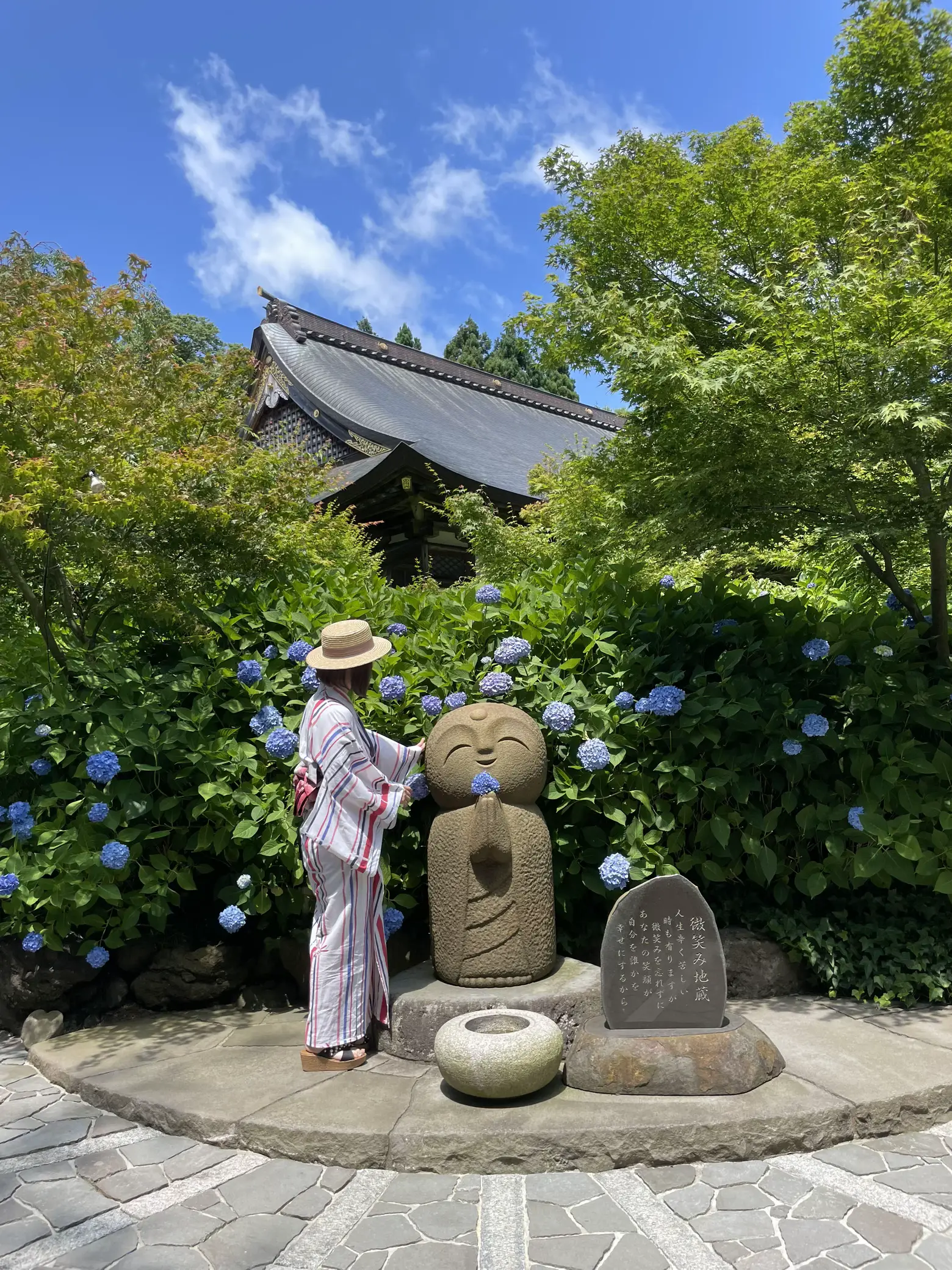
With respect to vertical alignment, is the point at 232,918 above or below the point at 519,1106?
above

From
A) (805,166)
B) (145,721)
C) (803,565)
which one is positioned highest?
(805,166)

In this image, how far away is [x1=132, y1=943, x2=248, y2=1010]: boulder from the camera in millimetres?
4102

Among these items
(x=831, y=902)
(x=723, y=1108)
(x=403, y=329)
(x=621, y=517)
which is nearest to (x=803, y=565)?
(x=621, y=517)

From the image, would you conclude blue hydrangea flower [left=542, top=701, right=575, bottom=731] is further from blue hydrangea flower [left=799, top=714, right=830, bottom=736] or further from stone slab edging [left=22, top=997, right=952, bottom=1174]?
stone slab edging [left=22, top=997, right=952, bottom=1174]

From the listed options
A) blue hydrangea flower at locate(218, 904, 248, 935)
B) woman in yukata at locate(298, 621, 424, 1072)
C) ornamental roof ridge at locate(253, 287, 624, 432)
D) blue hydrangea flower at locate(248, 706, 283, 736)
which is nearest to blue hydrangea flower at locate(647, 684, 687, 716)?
woman in yukata at locate(298, 621, 424, 1072)

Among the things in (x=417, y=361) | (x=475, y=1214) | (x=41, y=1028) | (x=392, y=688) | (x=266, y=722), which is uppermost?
(x=417, y=361)

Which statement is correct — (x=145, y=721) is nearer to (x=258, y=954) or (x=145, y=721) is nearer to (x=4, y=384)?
(x=258, y=954)

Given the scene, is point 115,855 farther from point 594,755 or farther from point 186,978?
point 594,755

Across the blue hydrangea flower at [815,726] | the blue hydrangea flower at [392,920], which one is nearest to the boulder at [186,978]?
the blue hydrangea flower at [392,920]

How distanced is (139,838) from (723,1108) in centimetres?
285

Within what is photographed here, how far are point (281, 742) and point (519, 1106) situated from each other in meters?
1.87

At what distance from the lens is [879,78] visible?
7.01 meters

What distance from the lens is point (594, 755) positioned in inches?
149

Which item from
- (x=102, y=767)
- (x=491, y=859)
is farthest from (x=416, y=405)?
(x=491, y=859)
